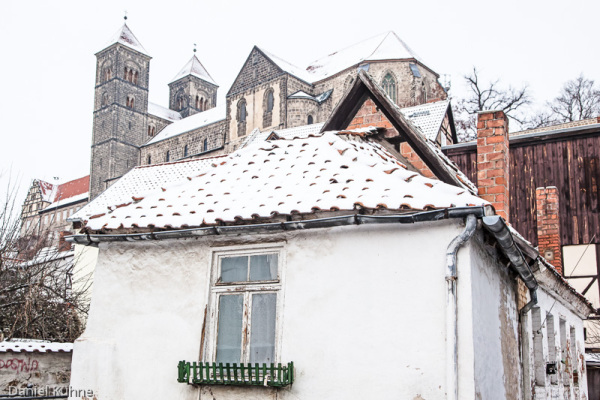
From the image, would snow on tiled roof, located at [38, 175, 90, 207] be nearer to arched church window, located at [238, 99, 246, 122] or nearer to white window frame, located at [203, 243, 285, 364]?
arched church window, located at [238, 99, 246, 122]

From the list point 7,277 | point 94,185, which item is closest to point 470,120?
point 7,277

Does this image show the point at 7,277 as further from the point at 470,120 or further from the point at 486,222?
the point at 470,120

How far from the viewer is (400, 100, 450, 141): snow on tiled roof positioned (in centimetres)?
1767

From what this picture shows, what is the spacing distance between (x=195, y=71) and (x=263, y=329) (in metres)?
86.4

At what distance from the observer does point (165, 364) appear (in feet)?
23.6

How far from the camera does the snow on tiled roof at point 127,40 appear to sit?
8019 cm

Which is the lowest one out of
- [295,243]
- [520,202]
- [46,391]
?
[46,391]

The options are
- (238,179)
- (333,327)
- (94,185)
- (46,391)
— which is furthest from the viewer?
(94,185)

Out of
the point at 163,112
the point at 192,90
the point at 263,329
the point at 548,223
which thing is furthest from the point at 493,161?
the point at 192,90

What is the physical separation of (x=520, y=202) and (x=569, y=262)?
7.62 feet

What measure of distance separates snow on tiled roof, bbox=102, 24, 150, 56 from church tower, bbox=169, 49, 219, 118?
7914 millimetres

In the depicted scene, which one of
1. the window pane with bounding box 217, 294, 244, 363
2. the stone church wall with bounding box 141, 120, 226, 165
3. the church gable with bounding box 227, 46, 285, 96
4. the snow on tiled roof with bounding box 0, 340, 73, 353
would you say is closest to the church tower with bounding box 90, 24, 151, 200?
the stone church wall with bounding box 141, 120, 226, 165

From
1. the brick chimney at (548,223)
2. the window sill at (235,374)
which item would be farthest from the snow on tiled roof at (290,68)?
the window sill at (235,374)

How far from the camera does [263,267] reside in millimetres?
7047
